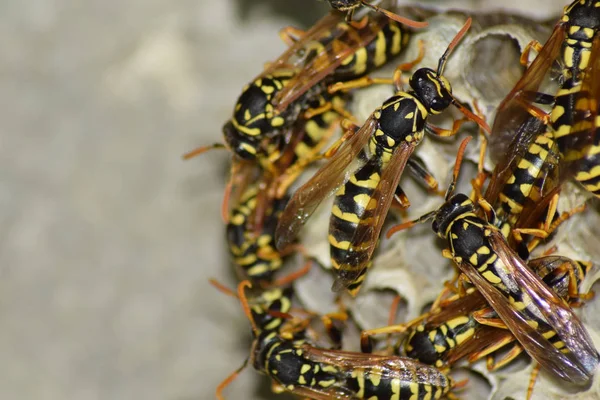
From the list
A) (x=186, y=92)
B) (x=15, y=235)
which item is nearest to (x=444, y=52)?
(x=186, y=92)

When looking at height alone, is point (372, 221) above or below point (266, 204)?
above

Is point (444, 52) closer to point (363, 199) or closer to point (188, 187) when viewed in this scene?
point (363, 199)

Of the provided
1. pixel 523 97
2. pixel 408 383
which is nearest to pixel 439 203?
pixel 523 97

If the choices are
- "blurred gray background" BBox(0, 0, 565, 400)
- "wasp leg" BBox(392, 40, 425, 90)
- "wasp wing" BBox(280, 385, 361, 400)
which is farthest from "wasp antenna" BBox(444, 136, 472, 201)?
"blurred gray background" BBox(0, 0, 565, 400)

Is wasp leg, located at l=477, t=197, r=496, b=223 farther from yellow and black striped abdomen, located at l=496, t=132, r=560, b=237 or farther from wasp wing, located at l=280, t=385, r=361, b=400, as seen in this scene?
wasp wing, located at l=280, t=385, r=361, b=400

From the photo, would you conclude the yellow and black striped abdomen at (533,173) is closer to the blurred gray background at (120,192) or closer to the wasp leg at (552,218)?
the wasp leg at (552,218)

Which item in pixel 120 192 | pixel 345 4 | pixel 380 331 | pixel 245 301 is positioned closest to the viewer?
pixel 345 4

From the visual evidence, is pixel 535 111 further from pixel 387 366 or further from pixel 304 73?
pixel 387 366
